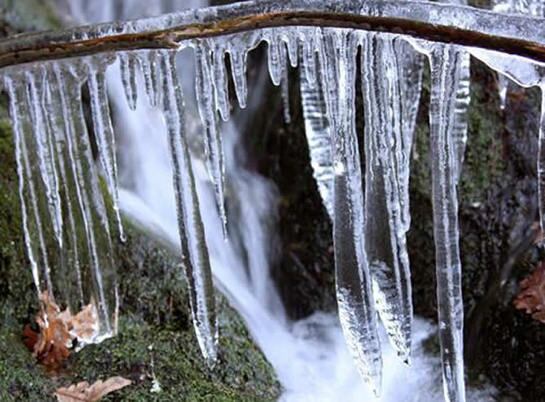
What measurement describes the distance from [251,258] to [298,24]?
2.55m

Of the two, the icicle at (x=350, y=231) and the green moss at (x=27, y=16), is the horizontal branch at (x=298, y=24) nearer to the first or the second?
the icicle at (x=350, y=231)

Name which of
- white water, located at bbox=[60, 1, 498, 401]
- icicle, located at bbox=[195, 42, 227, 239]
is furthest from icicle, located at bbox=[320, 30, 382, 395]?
white water, located at bbox=[60, 1, 498, 401]

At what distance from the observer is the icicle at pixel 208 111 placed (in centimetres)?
269

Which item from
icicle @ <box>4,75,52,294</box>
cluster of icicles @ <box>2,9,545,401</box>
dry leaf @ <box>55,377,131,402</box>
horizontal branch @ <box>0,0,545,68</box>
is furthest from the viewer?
icicle @ <box>4,75,52,294</box>

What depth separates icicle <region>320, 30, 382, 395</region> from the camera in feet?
8.39

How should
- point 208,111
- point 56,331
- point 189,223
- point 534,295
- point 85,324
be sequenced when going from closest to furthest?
point 208,111 → point 189,223 → point 56,331 → point 85,324 → point 534,295

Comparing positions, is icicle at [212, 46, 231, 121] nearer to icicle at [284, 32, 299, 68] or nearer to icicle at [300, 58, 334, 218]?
icicle at [284, 32, 299, 68]

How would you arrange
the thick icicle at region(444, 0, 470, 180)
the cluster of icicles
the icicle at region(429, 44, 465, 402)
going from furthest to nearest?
the thick icicle at region(444, 0, 470, 180)
the cluster of icicles
the icicle at region(429, 44, 465, 402)

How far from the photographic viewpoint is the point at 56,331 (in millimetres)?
3361

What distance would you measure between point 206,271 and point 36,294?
110 cm

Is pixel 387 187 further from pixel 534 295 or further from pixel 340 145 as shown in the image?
pixel 534 295

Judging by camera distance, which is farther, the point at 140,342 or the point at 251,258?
the point at 251,258

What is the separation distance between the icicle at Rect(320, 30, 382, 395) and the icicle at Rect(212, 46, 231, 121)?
37 centimetres

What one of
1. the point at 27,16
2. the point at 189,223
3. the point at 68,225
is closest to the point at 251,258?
the point at 68,225
